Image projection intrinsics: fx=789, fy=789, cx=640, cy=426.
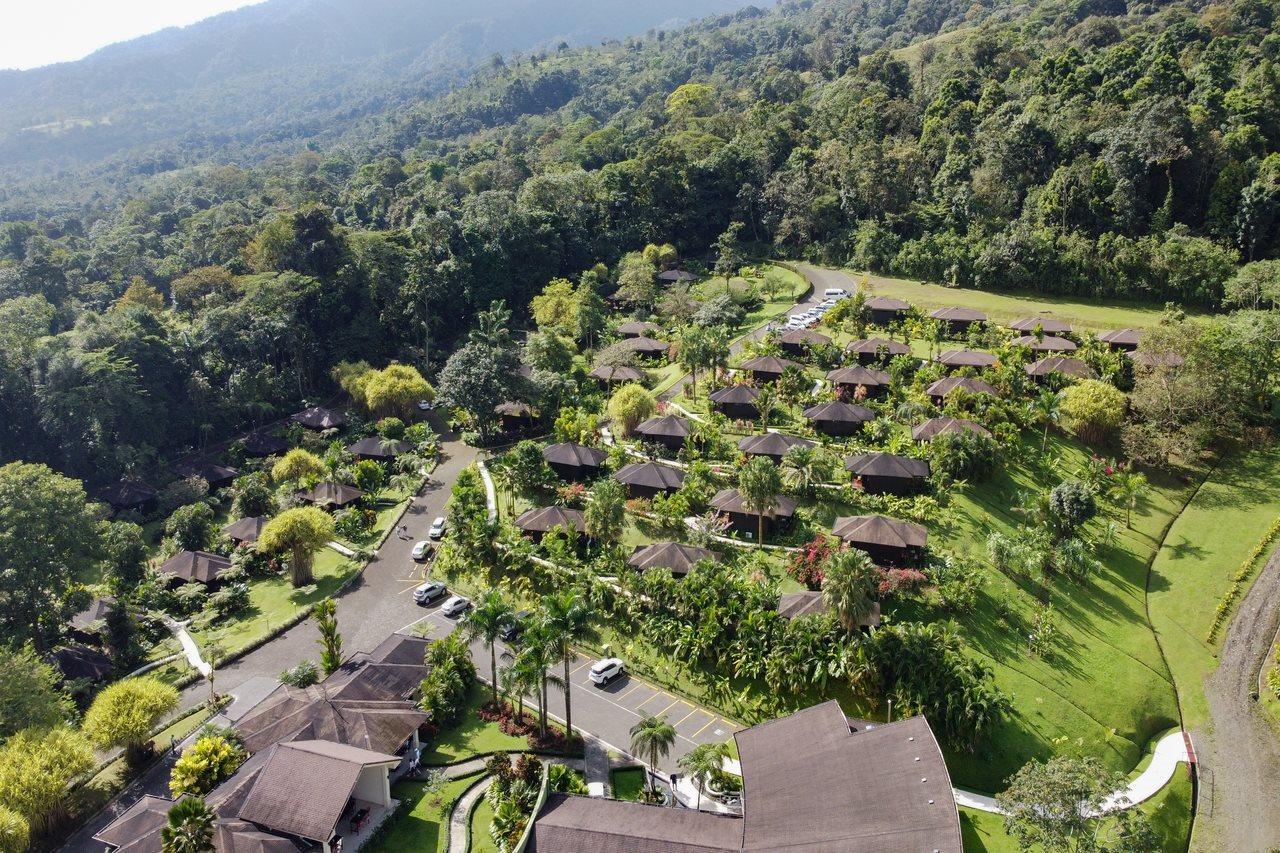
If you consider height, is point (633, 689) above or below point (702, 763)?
below

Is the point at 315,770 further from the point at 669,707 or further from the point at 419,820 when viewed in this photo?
the point at 669,707

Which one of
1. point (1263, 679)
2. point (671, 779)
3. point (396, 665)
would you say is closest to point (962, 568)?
point (1263, 679)

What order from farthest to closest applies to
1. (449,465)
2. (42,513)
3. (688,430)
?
1. (449,465)
2. (688,430)
3. (42,513)

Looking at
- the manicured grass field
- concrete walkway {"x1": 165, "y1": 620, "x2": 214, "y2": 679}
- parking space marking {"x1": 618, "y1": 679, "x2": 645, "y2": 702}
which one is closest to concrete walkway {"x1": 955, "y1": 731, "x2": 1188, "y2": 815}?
parking space marking {"x1": 618, "y1": 679, "x2": 645, "y2": 702}

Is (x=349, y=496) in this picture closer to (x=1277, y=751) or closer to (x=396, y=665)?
(x=396, y=665)

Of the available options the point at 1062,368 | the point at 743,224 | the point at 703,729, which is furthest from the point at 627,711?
the point at 743,224

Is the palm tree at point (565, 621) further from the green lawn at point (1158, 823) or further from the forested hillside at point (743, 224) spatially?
the forested hillside at point (743, 224)

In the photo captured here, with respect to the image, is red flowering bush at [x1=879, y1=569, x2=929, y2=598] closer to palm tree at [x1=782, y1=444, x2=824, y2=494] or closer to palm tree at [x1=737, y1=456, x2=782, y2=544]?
palm tree at [x1=737, y1=456, x2=782, y2=544]
